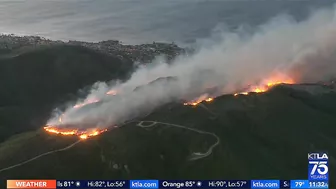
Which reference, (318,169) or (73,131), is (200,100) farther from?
(318,169)

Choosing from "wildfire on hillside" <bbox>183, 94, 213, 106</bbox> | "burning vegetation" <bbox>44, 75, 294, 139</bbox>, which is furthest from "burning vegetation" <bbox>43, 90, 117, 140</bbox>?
"wildfire on hillside" <bbox>183, 94, 213, 106</bbox>

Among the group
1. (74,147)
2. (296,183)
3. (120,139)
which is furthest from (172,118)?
(296,183)

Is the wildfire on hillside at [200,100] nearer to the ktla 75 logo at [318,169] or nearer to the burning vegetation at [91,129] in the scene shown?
the burning vegetation at [91,129]

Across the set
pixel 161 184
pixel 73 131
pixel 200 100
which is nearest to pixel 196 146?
pixel 161 184

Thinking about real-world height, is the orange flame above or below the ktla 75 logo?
above

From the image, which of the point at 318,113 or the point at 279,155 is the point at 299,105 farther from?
the point at 279,155

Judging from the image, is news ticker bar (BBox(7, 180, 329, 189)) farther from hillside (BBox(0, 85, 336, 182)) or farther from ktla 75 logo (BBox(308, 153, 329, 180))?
hillside (BBox(0, 85, 336, 182))
